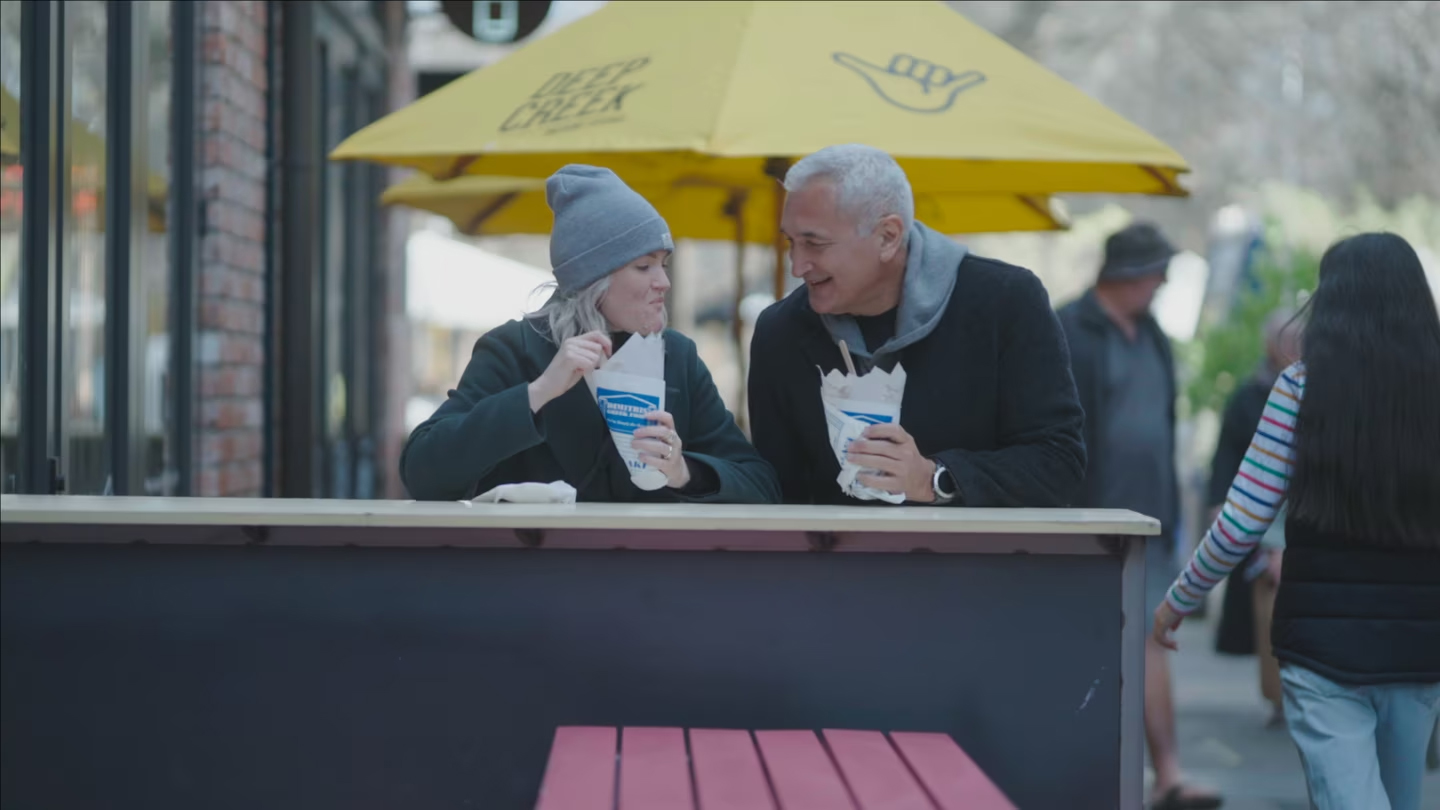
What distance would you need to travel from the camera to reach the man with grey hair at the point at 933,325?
11.2 ft

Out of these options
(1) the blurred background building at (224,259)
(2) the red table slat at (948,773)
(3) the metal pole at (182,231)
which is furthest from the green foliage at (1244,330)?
(2) the red table slat at (948,773)

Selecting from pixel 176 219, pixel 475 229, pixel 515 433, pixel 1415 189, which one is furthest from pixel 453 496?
pixel 1415 189

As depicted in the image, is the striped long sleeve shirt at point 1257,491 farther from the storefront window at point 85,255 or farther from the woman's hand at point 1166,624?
the storefront window at point 85,255

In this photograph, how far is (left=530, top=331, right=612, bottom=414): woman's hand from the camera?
298 cm

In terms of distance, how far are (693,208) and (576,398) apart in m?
4.43

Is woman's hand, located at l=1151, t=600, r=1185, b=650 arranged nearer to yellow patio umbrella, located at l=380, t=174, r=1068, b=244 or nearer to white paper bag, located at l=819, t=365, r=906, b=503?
white paper bag, located at l=819, t=365, r=906, b=503

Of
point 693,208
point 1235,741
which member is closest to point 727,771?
point 693,208

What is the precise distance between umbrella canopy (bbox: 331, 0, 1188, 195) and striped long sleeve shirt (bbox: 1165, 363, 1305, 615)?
1074 mm

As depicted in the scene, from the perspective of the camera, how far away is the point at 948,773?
2.50 meters

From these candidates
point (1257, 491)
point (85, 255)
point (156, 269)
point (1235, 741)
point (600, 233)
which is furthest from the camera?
point (1235, 741)

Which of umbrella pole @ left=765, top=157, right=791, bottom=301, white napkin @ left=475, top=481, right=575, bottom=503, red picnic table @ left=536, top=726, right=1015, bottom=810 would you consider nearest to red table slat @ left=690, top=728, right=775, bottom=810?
red picnic table @ left=536, top=726, right=1015, bottom=810

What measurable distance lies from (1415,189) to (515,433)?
85.1 feet

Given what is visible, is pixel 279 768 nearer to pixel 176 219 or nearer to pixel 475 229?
pixel 176 219

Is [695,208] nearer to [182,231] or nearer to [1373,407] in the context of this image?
[182,231]
